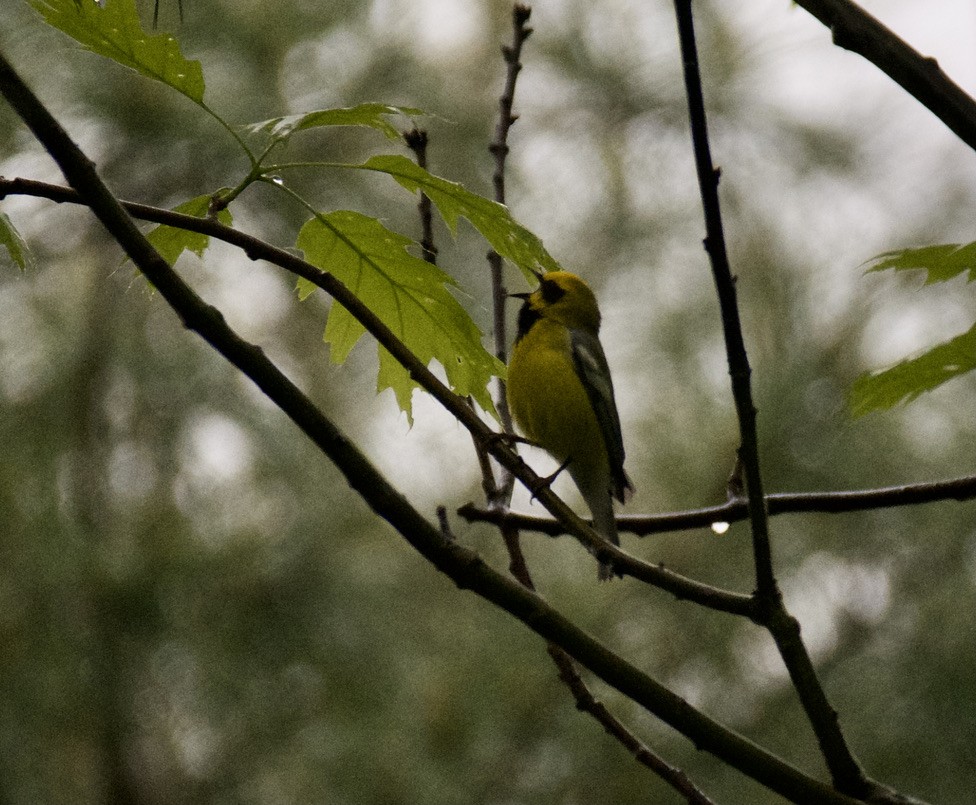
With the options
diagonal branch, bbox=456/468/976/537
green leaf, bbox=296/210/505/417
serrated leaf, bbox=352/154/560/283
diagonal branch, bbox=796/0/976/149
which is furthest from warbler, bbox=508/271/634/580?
diagonal branch, bbox=796/0/976/149

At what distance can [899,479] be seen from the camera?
3105 millimetres

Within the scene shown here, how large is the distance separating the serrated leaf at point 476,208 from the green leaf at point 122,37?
0.19 metres

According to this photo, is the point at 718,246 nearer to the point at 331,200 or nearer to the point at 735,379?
the point at 735,379

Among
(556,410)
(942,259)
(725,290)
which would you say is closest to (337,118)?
(725,290)

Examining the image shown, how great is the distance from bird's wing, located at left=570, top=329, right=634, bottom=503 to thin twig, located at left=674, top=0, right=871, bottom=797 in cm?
130

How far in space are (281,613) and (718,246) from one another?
2288 mm

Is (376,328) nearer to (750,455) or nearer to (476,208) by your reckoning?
(476,208)

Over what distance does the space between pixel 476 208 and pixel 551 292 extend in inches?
58.5

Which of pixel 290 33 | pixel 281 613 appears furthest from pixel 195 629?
pixel 290 33

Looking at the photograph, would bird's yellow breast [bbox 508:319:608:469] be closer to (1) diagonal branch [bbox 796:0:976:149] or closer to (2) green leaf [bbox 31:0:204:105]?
(2) green leaf [bbox 31:0:204:105]

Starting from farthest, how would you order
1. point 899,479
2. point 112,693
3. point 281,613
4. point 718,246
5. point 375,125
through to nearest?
point 899,479 < point 281,613 < point 112,693 < point 375,125 < point 718,246

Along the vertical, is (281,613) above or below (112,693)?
above

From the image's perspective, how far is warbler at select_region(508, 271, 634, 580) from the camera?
2234 mm

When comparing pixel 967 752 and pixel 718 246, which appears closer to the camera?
pixel 718 246
